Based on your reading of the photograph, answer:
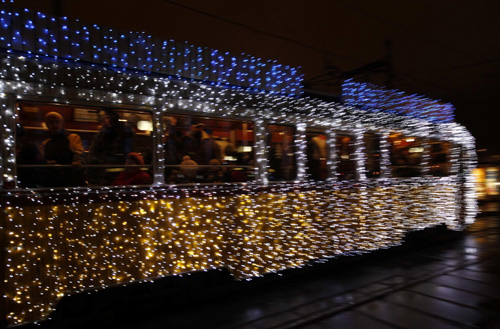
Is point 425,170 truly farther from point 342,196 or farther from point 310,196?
point 310,196

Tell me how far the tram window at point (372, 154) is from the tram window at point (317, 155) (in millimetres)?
1015

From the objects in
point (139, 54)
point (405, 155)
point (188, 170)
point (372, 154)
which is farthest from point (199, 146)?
point (405, 155)

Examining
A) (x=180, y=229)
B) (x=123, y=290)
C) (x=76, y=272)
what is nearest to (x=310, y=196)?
(x=180, y=229)

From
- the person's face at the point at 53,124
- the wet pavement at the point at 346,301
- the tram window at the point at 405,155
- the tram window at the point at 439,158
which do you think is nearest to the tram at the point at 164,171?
the person's face at the point at 53,124

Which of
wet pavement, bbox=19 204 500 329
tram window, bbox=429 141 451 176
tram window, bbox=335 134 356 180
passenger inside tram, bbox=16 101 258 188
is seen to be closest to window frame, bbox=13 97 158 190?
passenger inside tram, bbox=16 101 258 188

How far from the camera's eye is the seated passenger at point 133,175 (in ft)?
12.8

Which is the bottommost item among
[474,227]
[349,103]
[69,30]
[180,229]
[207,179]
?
[474,227]

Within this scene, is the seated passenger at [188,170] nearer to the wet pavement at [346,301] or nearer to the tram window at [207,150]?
the tram window at [207,150]

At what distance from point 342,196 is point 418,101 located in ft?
10.3

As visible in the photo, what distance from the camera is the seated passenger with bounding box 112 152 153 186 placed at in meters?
3.90

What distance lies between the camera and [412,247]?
24.5 ft

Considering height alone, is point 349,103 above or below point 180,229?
above

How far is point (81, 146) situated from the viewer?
3.68 m

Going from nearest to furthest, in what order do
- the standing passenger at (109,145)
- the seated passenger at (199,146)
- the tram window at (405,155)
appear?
the standing passenger at (109,145) → the seated passenger at (199,146) → the tram window at (405,155)
